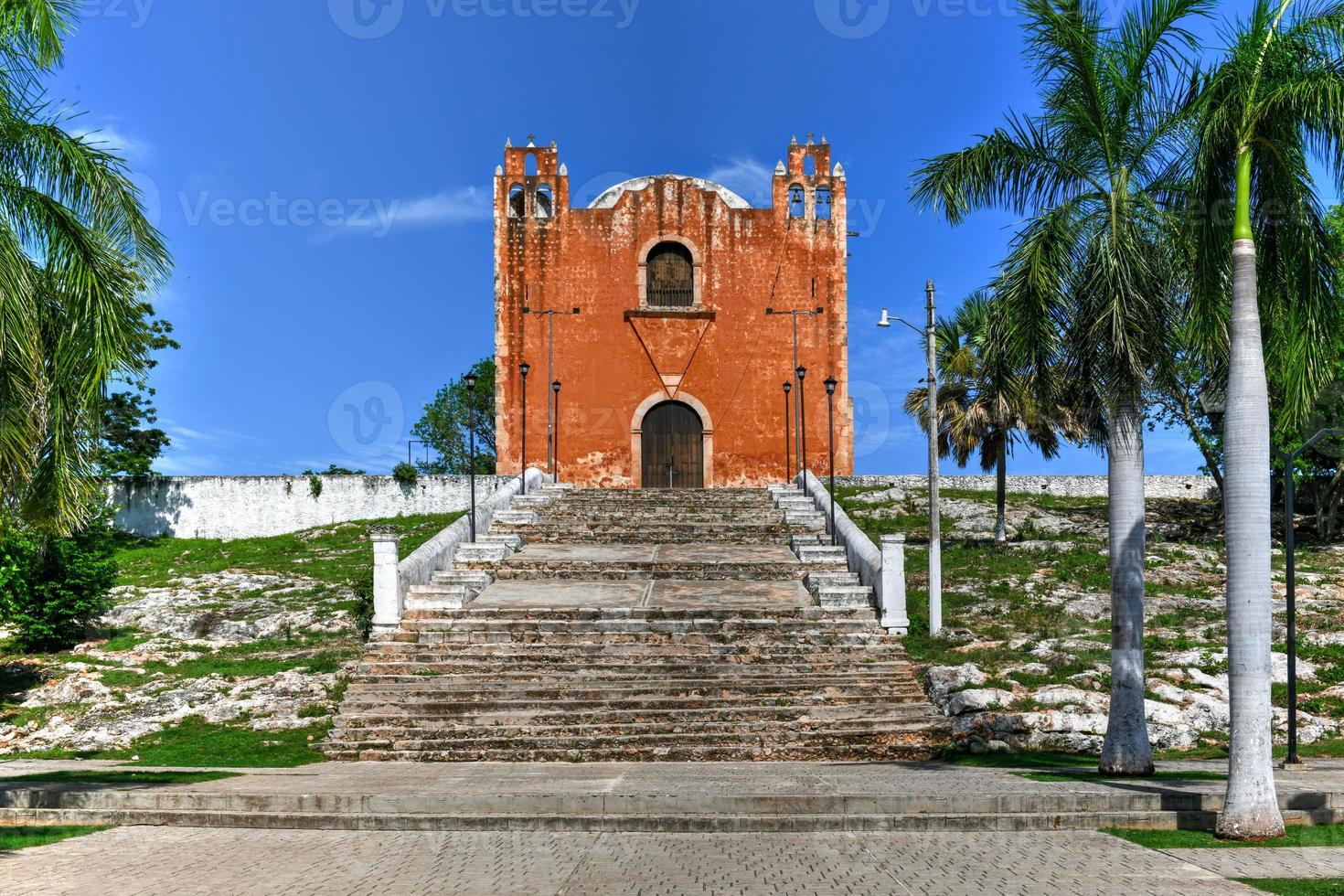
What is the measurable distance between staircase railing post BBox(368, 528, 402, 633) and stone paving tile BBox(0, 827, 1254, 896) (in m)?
6.30

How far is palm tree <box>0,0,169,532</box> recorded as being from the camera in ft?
27.7

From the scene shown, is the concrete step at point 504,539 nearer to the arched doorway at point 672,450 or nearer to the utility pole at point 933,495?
the utility pole at point 933,495

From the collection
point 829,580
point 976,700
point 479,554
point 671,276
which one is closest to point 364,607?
point 479,554

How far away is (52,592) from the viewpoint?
706 inches

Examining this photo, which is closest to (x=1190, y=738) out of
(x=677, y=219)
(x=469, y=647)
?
(x=469, y=647)

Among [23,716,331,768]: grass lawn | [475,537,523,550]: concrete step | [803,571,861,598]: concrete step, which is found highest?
[475,537,523,550]: concrete step

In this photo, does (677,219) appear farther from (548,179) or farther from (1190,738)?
(1190,738)

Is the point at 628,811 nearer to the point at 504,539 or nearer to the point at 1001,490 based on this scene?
the point at 504,539

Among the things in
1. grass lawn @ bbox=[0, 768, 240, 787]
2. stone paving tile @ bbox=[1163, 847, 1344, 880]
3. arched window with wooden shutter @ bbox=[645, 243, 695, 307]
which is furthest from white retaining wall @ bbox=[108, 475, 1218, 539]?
stone paving tile @ bbox=[1163, 847, 1344, 880]

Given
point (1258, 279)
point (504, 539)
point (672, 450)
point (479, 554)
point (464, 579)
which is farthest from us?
point (672, 450)

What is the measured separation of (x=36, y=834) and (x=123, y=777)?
6.05ft

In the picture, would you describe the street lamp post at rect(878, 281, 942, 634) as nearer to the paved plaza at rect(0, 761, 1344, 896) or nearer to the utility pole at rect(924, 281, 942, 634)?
the utility pole at rect(924, 281, 942, 634)

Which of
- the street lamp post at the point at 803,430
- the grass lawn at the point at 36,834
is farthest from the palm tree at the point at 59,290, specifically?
the street lamp post at the point at 803,430

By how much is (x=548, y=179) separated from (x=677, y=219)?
3.54 meters
